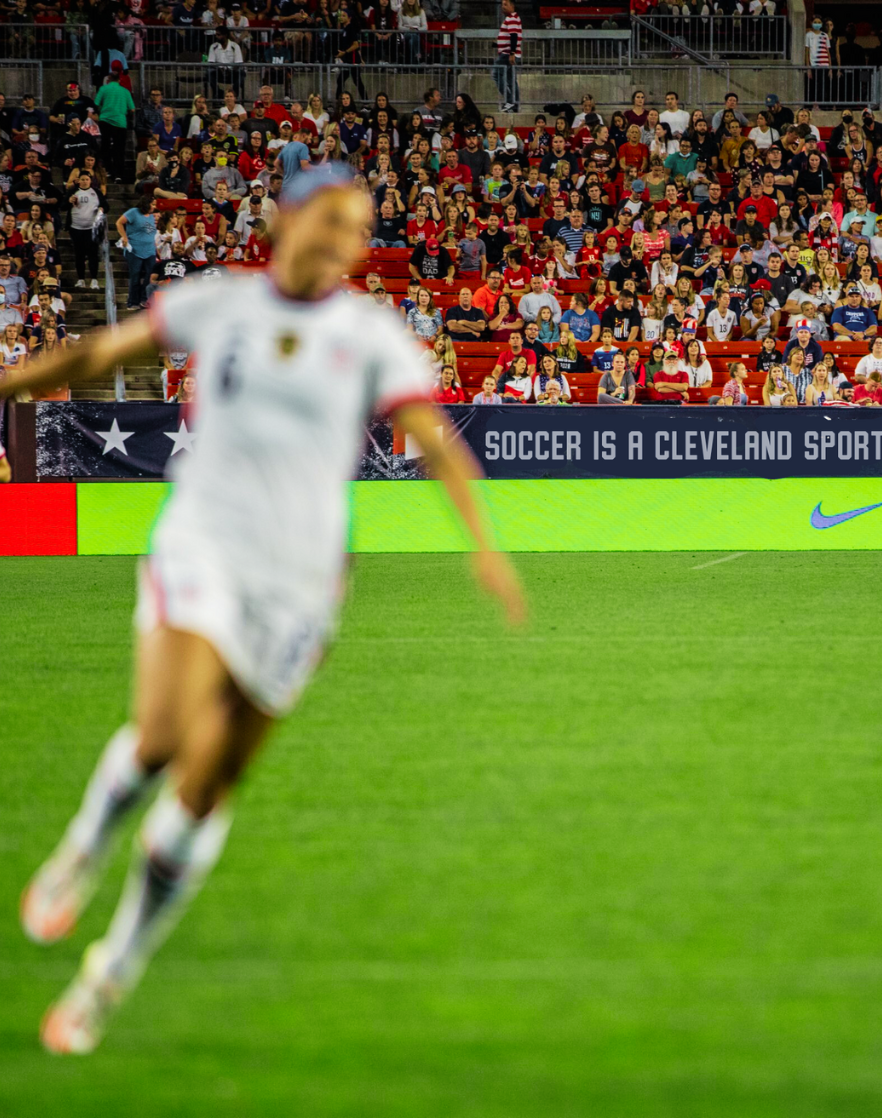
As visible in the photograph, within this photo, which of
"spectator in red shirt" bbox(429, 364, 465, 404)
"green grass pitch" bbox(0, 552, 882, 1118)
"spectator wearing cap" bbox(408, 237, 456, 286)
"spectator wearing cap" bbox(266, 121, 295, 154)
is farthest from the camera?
"spectator wearing cap" bbox(266, 121, 295, 154)

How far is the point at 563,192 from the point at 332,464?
20714mm

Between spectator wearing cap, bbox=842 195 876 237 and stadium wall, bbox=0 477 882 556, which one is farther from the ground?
spectator wearing cap, bbox=842 195 876 237

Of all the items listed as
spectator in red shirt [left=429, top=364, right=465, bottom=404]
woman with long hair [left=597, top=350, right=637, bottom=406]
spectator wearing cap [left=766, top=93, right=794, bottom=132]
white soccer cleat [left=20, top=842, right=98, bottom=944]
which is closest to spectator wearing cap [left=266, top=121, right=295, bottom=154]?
spectator in red shirt [left=429, top=364, right=465, bottom=404]

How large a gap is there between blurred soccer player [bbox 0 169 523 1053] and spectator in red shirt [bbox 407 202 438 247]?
1919 cm

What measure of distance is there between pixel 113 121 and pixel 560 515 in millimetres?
11737

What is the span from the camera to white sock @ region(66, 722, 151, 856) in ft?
12.3

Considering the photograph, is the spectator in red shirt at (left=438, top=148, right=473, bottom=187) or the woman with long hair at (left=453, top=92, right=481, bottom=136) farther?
the woman with long hair at (left=453, top=92, right=481, bottom=136)

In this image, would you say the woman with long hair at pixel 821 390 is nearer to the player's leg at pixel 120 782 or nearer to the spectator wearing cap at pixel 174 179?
the spectator wearing cap at pixel 174 179

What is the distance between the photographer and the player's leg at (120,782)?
143 inches

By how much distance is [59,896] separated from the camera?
4.00m

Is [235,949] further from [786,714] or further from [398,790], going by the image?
[786,714]

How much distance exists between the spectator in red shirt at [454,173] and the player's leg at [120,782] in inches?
821

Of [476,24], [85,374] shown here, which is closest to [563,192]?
[476,24]

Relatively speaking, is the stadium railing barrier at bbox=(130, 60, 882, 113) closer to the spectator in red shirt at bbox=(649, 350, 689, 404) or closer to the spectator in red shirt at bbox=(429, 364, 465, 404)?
the spectator in red shirt at bbox=(429, 364, 465, 404)
